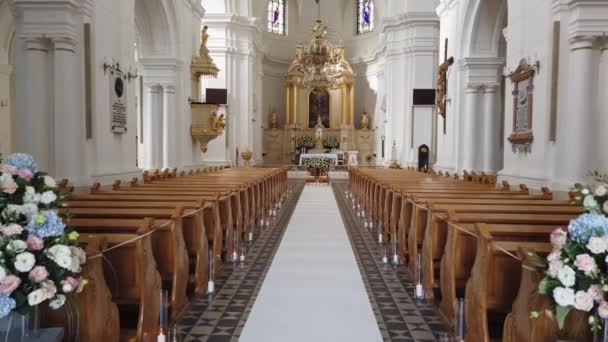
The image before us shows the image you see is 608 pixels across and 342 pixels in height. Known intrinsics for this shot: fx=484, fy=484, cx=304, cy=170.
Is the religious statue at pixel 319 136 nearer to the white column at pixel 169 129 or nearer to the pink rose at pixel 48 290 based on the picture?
the white column at pixel 169 129

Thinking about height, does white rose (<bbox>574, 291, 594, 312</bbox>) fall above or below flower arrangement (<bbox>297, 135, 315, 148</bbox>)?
below

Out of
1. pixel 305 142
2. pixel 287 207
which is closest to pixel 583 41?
pixel 287 207

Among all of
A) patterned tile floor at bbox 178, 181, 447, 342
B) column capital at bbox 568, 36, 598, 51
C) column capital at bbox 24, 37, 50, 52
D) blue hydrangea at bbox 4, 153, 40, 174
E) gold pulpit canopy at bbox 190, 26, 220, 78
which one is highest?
gold pulpit canopy at bbox 190, 26, 220, 78

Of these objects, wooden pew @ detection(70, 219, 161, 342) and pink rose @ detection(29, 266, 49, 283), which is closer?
pink rose @ detection(29, 266, 49, 283)

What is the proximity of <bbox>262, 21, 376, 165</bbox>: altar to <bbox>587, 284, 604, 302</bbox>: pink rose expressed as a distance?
2224 cm

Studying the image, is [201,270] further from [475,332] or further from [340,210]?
[340,210]

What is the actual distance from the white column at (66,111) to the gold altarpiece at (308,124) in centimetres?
1825

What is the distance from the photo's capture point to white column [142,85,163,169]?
1206 cm

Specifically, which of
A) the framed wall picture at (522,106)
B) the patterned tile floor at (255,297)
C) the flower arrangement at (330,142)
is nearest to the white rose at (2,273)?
the patterned tile floor at (255,297)

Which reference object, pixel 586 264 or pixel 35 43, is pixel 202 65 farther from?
pixel 586 264

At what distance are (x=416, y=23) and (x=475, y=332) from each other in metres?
16.4

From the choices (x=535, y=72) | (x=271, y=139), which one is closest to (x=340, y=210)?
(x=535, y=72)

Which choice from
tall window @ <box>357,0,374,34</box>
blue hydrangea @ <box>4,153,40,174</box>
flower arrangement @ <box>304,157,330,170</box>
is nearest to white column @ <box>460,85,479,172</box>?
flower arrangement @ <box>304,157,330,170</box>

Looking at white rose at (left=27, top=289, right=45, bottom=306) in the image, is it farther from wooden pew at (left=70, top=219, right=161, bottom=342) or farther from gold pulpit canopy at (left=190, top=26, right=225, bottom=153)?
gold pulpit canopy at (left=190, top=26, right=225, bottom=153)
